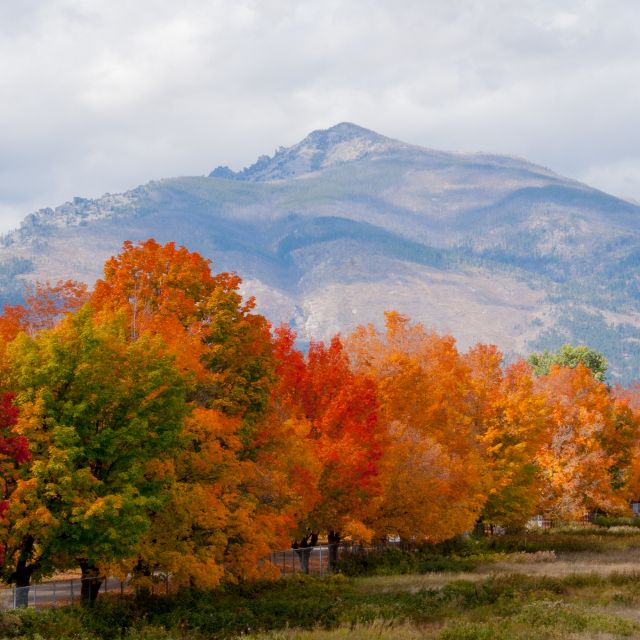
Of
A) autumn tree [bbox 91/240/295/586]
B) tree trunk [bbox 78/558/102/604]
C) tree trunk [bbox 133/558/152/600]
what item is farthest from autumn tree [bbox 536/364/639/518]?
tree trunk [bbox 78/558/102/604]

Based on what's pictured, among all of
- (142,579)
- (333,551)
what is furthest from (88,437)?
(333,551)

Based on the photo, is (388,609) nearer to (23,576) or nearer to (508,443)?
(23,576)

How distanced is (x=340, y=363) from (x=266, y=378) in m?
11.1

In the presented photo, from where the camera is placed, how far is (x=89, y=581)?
45.9 metres

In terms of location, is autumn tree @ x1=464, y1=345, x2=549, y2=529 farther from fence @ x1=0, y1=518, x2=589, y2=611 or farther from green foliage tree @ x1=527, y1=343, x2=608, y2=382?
green foliage tree @ x1=527, y1=343, x2=608, y2=382

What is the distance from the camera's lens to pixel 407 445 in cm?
6331

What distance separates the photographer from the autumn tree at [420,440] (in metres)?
63.3

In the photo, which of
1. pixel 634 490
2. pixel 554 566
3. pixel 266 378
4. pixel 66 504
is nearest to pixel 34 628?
pixel 66 504

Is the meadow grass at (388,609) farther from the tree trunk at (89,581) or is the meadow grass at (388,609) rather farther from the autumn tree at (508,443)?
the autumn tree at (508,443)

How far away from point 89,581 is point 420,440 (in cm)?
2466

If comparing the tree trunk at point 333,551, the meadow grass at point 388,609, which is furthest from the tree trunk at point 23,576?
the tree trunk at point 333,551

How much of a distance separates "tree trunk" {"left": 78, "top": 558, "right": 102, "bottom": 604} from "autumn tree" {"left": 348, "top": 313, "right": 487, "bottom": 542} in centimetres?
1946

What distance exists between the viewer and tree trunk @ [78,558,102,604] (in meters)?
43.9

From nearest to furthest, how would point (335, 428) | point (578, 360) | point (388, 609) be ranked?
point (388, 609) → point (335, 428) → point (578, 360)
